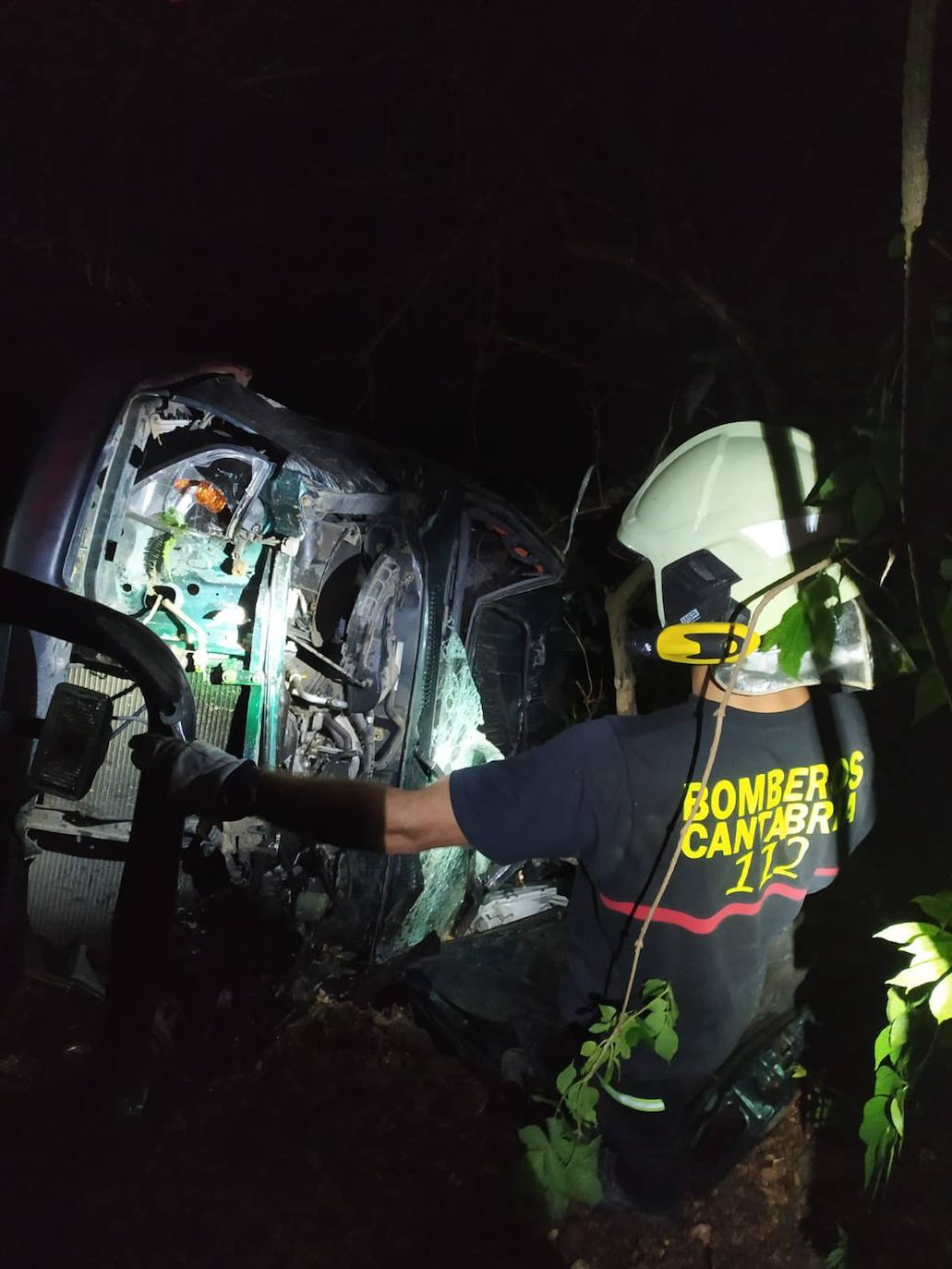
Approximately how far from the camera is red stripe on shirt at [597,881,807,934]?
2047mm

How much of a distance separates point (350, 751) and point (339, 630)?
1.62 feet

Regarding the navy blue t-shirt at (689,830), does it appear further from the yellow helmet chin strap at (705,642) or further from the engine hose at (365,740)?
the engine hose at (365,740)

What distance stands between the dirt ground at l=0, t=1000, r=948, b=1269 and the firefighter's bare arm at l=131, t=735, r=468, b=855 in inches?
42.8

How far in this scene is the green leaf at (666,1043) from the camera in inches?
73.4

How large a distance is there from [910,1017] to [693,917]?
0.53 meters

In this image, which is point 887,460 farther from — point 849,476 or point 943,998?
point 943,998

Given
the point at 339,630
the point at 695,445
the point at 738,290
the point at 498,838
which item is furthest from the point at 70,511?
the point at 738,290

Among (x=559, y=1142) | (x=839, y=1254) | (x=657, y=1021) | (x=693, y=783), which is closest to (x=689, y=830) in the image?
(x=693, y=783)

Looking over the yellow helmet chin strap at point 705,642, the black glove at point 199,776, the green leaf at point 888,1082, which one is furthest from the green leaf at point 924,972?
the black glove at point 199,776

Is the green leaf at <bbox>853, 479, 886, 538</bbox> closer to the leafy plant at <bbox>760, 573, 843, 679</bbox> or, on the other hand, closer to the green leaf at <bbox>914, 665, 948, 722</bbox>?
the leafy plant at <bbox>760, 573, 843, 679</bbox>

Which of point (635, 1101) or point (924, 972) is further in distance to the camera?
point (635, 1101)

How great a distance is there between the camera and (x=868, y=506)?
146cm

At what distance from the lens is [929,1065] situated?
204 cm

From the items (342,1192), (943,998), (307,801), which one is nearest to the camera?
(943,998)
